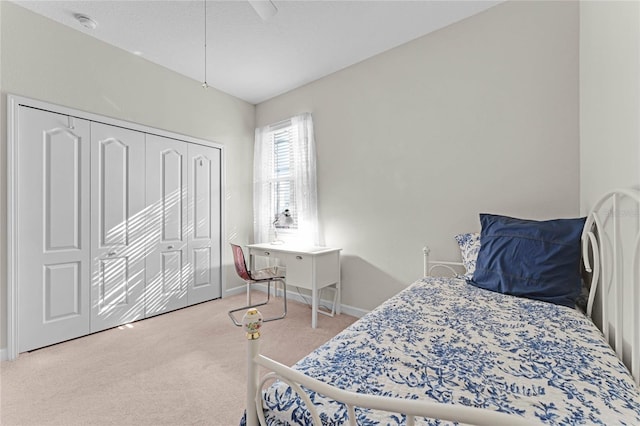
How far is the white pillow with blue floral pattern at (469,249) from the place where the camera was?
6.29ft

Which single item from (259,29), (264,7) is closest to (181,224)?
(259,29)

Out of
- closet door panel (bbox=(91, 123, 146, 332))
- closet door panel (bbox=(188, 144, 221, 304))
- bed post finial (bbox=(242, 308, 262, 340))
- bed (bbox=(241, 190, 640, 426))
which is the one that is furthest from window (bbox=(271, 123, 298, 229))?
bed post finial (bbox=(242, 308, 262, 340))

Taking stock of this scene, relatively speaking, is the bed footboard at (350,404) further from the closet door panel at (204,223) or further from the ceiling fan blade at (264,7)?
the closet door panel at (204,223)

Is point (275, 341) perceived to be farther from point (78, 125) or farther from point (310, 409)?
point (78, 125)

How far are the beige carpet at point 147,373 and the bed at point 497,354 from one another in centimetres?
86

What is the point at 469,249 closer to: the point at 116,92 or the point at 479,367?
the point at 479,367

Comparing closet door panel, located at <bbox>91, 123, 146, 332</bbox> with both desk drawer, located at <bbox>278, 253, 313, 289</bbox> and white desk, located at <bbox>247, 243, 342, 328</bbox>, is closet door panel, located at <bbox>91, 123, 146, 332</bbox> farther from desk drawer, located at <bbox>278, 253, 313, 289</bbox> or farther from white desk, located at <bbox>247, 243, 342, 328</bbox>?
desk drawer, located at <bbox>278, 253, 313, 289</bbox>

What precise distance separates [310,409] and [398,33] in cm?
282

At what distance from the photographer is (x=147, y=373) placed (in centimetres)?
185

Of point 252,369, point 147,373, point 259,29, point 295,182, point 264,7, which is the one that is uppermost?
point 259,29

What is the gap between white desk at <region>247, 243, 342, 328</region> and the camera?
2.62 m

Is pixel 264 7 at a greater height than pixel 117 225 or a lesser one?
greater

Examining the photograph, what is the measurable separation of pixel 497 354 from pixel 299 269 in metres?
1.97

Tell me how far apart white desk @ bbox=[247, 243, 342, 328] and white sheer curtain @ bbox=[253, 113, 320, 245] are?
40 centimetres
